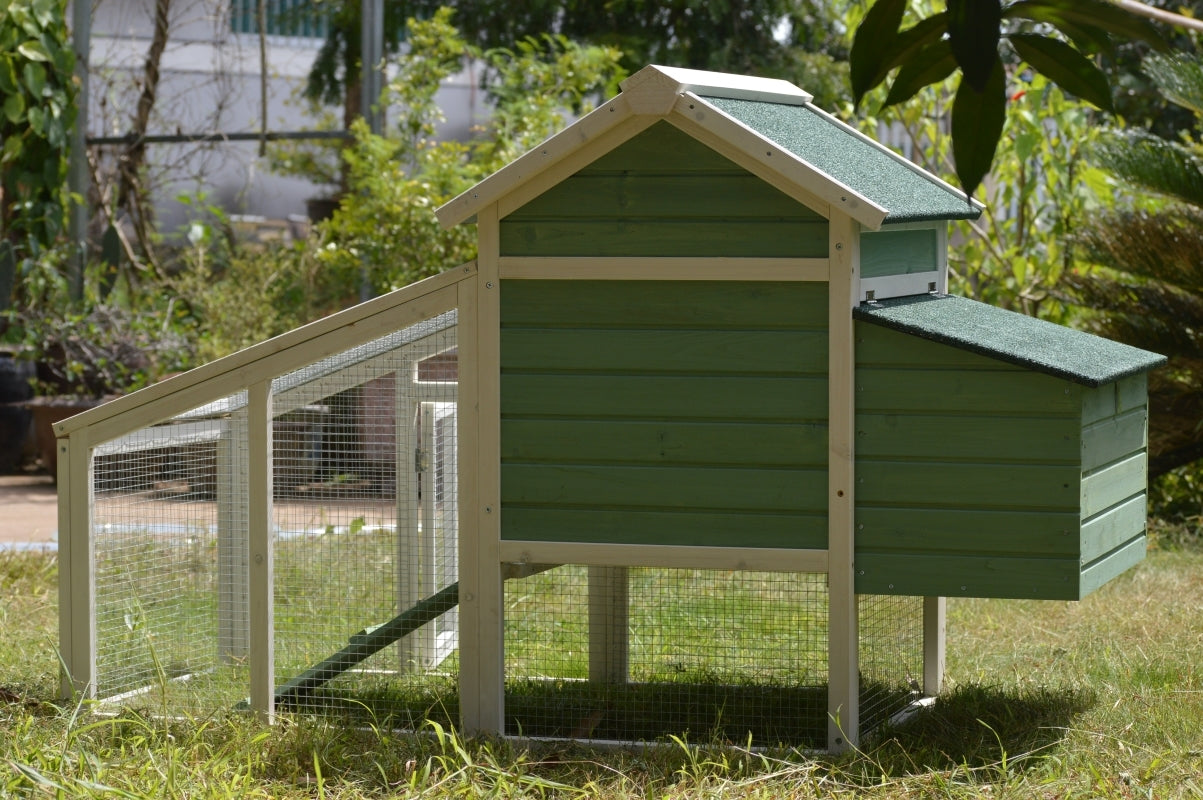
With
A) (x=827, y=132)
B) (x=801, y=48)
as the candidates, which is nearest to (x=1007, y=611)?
(x=827, y=132)

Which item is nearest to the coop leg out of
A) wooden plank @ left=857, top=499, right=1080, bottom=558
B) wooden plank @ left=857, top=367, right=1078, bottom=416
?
wooden plank @ left=857, top=499, right=1080, bottom=558

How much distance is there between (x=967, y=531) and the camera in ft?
11.2

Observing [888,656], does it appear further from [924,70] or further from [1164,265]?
[924,70]

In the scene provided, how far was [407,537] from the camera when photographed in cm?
453

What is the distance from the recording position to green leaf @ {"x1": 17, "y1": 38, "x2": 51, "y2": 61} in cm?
870

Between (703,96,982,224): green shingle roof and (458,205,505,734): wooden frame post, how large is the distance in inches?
28.6

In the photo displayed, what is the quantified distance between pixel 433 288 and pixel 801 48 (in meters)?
10.5

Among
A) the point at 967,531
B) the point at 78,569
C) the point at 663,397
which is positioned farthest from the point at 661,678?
the point at 78,569

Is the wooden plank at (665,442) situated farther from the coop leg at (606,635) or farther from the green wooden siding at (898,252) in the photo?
the coop leg at (606,635)

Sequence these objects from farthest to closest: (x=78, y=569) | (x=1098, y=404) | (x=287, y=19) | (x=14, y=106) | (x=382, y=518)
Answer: (x=287, y=19) < (x=14, y=106) < (x=382, y=518) < (x=78, y=569) < (x=1098, y=404)

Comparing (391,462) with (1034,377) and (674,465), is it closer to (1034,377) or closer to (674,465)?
(674,465)

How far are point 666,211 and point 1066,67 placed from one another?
2.69 m

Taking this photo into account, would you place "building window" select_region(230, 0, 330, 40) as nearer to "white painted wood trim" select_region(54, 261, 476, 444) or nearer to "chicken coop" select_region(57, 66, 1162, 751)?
"white painted wood trim" select_region(54, 261, 476, 444)

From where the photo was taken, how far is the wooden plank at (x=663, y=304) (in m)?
3.47
